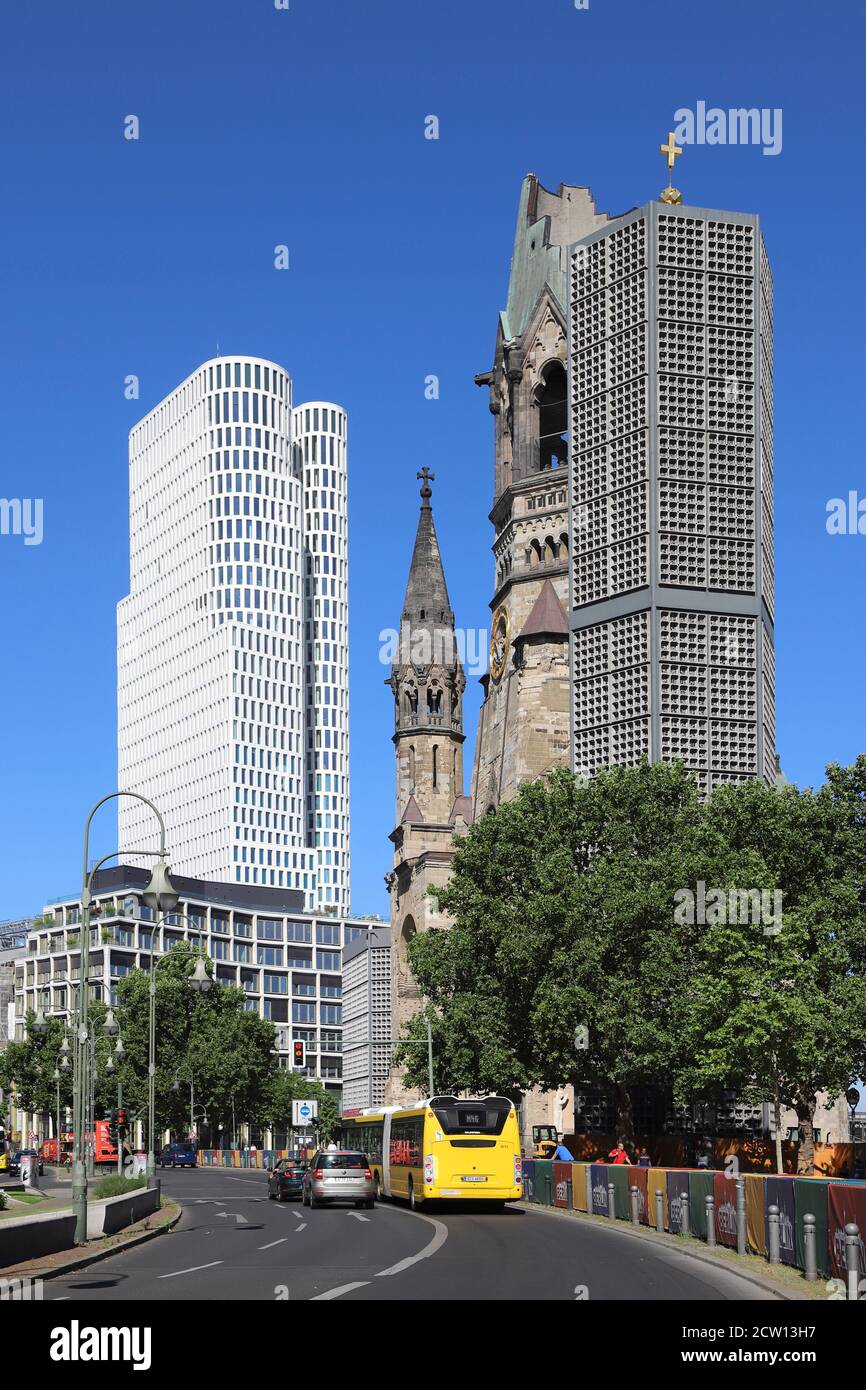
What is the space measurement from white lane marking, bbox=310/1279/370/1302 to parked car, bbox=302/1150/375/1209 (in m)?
24.9

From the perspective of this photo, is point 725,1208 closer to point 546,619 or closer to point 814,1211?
point 814,1211

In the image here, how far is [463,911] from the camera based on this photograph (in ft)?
218

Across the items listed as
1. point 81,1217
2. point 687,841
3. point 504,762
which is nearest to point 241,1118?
Answer: point 504,762

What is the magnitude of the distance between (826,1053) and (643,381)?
3994 cm

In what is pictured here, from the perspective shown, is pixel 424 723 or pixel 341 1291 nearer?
pixel 341 1291

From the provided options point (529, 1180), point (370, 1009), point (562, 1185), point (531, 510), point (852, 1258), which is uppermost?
point (531, 510)

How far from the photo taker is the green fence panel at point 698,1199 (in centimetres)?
3108

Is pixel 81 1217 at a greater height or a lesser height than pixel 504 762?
lesser

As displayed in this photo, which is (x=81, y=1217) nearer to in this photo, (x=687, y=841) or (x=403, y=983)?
(x=687, y=841)

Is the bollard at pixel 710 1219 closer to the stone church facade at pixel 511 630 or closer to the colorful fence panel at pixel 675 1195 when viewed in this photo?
the colorful fence panel at pixel 675 1195

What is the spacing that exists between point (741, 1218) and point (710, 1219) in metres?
2.19

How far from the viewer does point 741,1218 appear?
28.1 metres

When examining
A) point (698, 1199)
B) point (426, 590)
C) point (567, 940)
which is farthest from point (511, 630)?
point (698, 1199)

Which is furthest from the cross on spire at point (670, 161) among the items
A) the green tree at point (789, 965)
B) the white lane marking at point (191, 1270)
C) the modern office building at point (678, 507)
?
the white lane marking at point (191, 1270)
